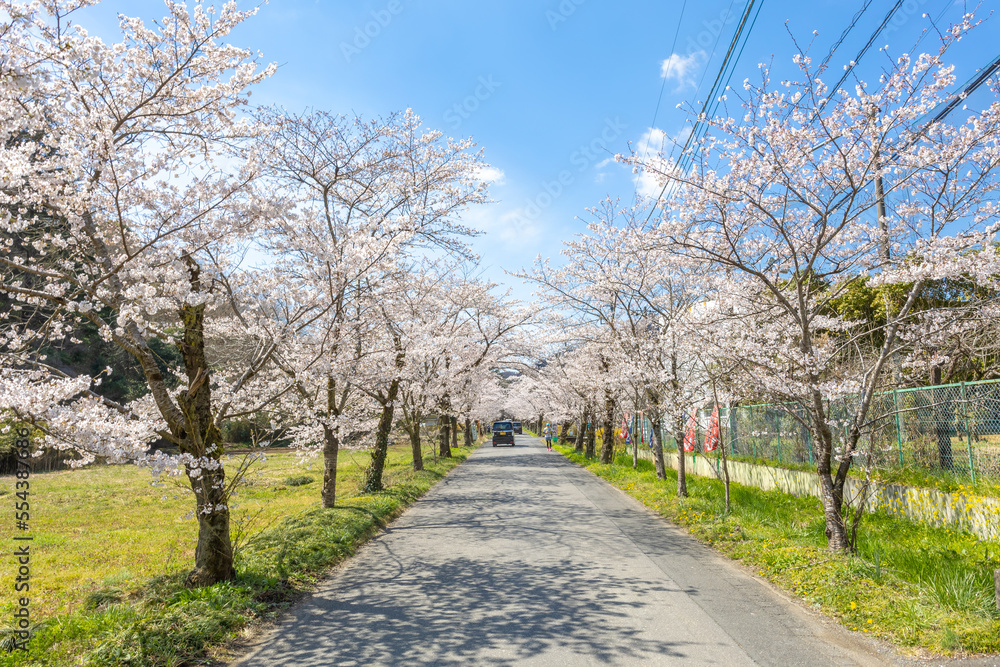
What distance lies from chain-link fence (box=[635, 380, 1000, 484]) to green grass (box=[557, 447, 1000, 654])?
3.63ft

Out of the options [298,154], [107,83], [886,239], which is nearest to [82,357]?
[298,154]

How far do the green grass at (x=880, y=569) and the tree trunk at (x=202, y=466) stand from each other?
6.22 m

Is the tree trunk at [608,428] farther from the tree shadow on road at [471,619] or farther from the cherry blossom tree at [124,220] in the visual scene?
the cherry blossom tree at [124,220]

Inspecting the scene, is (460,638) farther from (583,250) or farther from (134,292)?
(583,250)

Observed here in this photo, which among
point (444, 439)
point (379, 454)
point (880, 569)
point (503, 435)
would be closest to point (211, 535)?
point (880, 569)

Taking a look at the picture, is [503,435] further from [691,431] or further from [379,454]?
[379,454]

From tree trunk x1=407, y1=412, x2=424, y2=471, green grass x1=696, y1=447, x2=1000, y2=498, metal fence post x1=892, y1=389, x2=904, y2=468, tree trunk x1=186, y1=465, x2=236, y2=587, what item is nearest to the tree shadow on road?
tree trunk x1=186, y1=465, x2=236, y2=587

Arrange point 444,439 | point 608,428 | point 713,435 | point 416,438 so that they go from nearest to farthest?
point 713,435
point 416,438
point 608,428
point 444,439

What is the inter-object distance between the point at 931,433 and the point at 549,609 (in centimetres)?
757

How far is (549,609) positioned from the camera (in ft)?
18.1

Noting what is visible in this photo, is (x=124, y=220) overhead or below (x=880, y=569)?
overhead

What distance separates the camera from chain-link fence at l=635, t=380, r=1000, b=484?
7776 mm

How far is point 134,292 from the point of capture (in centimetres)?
516

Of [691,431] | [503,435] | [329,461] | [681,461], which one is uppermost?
[691,431]
